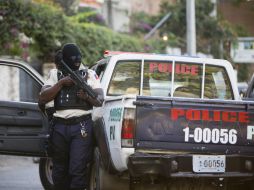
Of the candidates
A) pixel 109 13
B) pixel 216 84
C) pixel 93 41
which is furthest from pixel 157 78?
pixel 109 13

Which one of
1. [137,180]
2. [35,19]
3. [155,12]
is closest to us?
[137,180]

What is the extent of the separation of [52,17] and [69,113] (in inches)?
473

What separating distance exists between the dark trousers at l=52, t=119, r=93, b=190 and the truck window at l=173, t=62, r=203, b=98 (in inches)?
84.4

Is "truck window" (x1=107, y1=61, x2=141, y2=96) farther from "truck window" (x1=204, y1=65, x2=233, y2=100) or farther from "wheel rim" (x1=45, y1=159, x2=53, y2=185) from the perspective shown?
"wheel rim" (x1=45, y1=159, x2=53, y2=185)

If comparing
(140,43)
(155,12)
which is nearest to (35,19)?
(140,43)

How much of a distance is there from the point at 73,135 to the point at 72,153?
194 mm

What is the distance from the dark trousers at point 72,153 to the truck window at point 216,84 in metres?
2.45

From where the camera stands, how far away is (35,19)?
18922 mm

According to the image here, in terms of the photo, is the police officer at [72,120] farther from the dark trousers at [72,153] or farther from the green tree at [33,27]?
the green tree at [33,27]

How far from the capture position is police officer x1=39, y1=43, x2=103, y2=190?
788 centimetres

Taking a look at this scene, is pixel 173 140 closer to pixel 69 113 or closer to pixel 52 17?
pixel 69 113

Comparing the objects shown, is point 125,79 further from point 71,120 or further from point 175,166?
point 175,166

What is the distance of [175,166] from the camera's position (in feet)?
24.9

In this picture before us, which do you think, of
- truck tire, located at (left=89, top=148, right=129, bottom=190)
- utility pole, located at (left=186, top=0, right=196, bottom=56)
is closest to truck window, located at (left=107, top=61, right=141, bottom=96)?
truck tire, located at (left=89, top=148, right=129, bottom=190)
